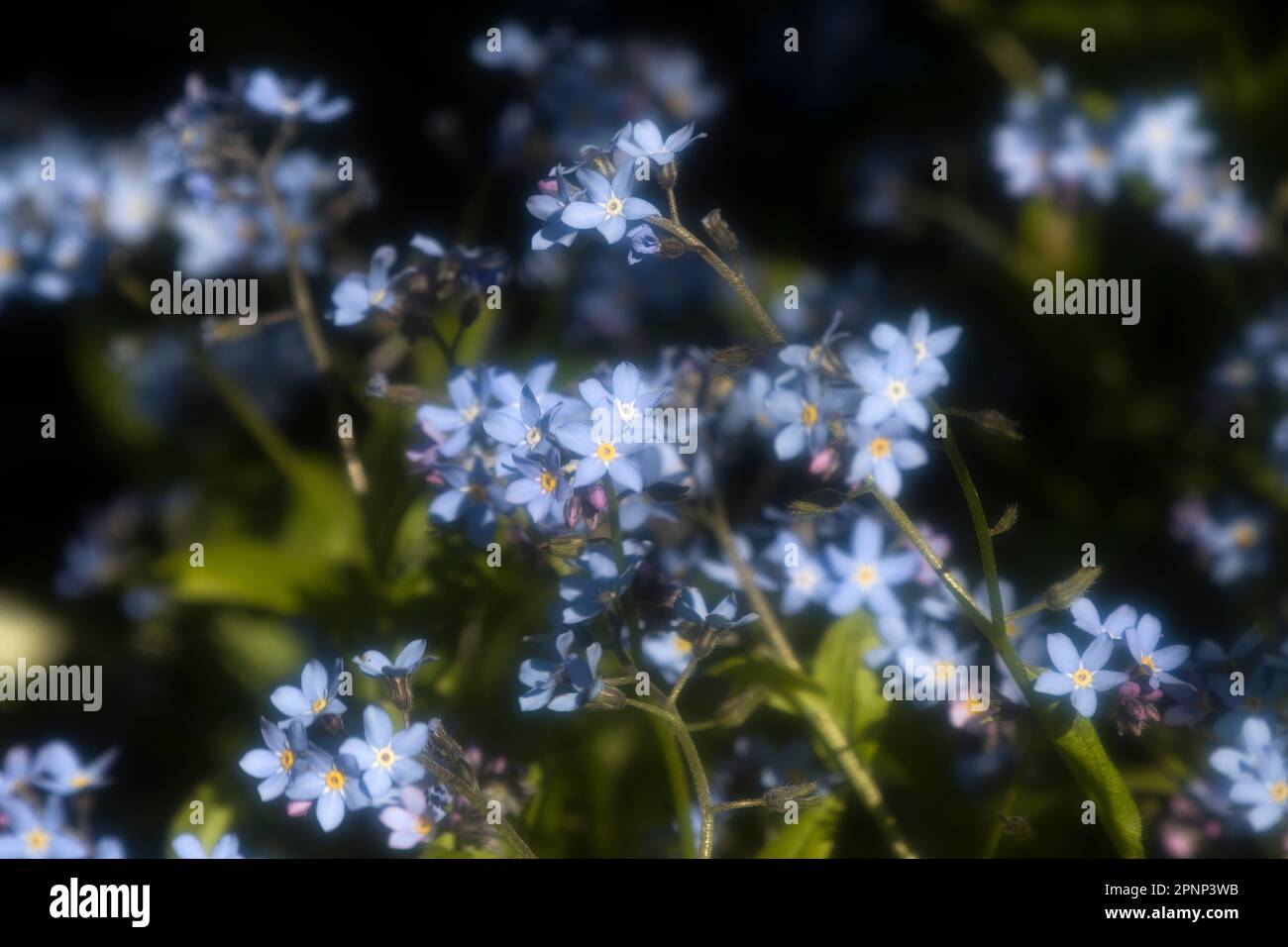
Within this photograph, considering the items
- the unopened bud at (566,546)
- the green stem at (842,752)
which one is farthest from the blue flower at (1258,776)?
the unopened bud at (566,546)

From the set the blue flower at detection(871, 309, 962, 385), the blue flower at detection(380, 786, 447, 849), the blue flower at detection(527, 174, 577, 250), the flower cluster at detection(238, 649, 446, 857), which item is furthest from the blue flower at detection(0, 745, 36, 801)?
the blue flower at detection(871, 309, 962, 385)

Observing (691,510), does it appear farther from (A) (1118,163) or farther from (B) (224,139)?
(A) (1118,163)

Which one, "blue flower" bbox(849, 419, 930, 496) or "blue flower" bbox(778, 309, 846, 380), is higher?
"blue flower" bbox(778, 309, 846, 380)

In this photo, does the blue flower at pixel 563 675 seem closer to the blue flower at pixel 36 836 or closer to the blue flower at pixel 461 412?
the blue flower at pixel 461 412

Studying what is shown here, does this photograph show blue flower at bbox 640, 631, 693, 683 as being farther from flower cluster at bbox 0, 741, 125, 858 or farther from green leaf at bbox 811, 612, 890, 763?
flower cluster at bbox 0, 741, 125, 858

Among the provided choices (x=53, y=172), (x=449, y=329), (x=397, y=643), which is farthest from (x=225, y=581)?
(x=53, y=172)
